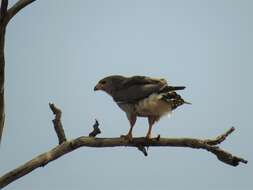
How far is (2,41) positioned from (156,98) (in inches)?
112

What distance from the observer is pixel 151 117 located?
8.26 m

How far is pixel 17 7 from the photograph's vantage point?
6.20 meters

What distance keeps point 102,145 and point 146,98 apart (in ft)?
4.68

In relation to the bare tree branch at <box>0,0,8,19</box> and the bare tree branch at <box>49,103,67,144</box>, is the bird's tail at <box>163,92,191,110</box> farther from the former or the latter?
the bare tree branch at <box>0,0,8,19</box>

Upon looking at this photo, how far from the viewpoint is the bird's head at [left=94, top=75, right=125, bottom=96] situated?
9173 millimetres

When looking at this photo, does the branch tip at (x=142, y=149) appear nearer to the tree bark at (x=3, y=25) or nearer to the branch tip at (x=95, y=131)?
the branch tip at (x=95, y=131)

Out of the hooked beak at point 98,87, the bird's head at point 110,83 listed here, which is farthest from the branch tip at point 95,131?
the hooked beak at point 98,87

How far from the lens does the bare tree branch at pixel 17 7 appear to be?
6.07m

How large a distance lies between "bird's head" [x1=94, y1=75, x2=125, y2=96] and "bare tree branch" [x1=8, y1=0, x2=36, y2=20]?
325cm

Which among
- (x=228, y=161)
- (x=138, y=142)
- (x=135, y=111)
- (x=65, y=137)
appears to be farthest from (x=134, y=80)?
(x=228, y=161)

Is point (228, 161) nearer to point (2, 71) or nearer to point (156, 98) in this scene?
point (156, 98)

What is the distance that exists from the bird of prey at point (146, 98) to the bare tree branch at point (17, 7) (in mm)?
2577

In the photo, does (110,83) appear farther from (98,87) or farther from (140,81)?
(140,81)

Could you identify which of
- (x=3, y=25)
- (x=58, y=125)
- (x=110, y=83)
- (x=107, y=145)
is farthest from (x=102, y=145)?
(x=110, y=83)
